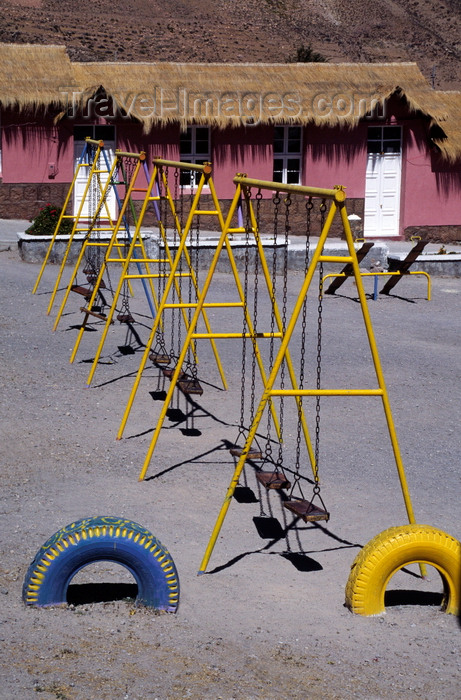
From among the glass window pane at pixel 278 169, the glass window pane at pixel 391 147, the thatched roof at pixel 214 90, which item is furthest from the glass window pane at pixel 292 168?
the glass window pane at pixel 391 147

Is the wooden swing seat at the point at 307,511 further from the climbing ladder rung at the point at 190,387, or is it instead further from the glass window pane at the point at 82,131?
the glass window pane at the point at 82,131

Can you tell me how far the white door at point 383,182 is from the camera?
22.5 m

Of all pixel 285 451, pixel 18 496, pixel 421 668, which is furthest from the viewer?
pixel 285 451

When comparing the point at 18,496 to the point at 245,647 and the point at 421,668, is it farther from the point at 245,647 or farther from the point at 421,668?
the point at 421,668

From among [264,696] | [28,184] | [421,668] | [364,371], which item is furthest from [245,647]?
[28,184]

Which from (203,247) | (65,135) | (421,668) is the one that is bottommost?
(421,668)

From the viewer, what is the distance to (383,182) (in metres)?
22.8

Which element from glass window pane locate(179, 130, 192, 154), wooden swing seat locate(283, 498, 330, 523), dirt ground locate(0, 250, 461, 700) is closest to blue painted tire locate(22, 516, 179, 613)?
dirt ground locate(0, 250, 461, 700)

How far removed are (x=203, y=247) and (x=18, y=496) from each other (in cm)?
1122

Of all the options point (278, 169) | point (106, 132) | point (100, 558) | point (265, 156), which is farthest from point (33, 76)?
point (100, 558)

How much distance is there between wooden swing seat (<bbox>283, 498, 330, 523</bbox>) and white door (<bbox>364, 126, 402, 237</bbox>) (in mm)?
17243

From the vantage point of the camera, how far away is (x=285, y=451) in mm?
8406

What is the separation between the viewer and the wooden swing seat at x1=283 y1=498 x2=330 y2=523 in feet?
19.3

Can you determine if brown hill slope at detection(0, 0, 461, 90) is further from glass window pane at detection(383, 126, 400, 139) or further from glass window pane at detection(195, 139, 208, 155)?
glass window pane at detection(383, 126, 400, 139)
